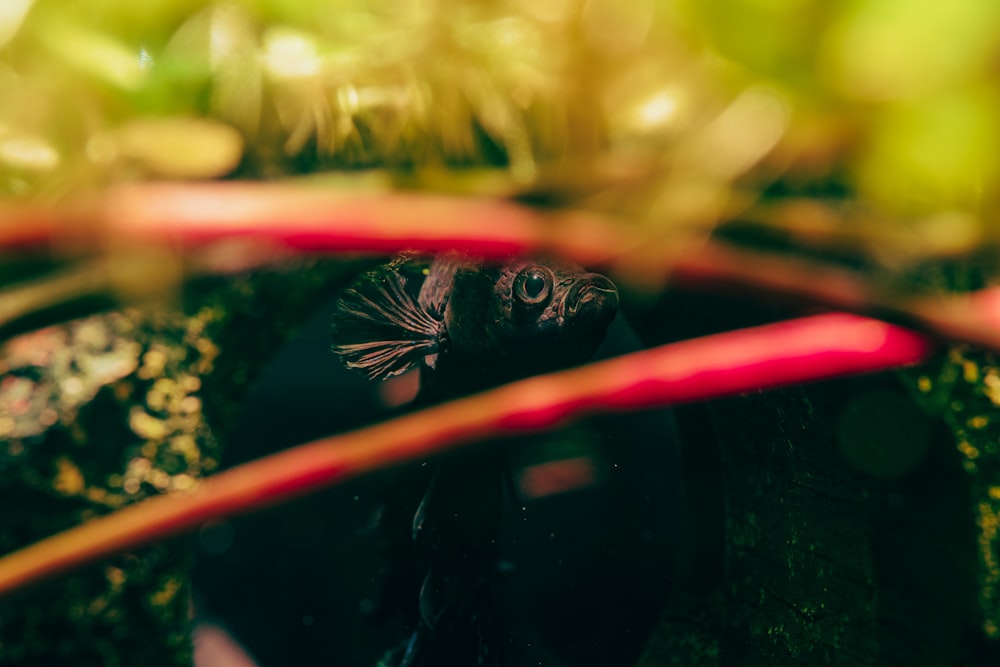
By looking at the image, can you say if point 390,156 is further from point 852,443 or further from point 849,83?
point 852,443

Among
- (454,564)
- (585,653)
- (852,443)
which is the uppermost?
(852,443)

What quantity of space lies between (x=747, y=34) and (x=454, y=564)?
766 mm

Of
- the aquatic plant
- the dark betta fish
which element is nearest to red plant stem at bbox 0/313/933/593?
the aquatic plant

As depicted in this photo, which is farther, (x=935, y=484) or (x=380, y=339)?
(x=380, y=339)

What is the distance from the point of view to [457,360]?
76 centimetres

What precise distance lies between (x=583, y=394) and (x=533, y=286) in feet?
1.42

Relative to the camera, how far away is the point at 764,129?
0.27 m

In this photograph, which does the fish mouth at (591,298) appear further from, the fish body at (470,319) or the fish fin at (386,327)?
the fish fin at (386,327)

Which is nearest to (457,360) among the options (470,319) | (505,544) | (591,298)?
(470,319)

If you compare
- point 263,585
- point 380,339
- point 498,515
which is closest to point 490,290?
point 380,339

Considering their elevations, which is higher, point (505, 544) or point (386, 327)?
point (386, 327)

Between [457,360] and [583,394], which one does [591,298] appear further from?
[583,394]

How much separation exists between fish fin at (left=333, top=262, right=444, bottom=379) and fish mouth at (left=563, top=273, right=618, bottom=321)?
183 mm

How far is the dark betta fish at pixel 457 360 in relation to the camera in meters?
0.70
